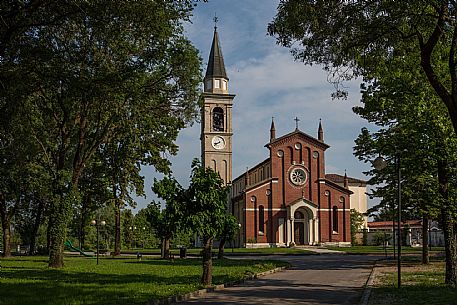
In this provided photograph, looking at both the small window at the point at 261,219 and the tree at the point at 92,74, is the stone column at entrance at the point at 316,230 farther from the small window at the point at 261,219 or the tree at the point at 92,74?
the tree at the point at 92,74

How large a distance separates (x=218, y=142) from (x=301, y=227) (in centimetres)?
1614

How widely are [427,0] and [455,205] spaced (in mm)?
11345

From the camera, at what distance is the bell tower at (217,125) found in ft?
262

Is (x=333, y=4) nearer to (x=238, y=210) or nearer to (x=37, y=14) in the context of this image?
(x=37, y=14)

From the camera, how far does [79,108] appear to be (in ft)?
98.1

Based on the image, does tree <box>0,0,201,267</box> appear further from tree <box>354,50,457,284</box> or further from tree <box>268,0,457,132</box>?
tree <box>354,50,457,284</box>

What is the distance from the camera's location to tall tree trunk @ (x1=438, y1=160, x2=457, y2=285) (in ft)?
65.9

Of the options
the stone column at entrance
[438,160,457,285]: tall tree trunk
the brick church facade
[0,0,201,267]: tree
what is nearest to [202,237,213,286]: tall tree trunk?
[0,0,201,267]: tree

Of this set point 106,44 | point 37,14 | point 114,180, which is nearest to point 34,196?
point 114,180

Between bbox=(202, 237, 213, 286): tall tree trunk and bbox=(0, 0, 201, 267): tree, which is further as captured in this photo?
bbox=(202, 237, 213, 286): tall tree trunk

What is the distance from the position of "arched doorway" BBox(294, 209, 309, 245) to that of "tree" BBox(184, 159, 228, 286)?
181 feet

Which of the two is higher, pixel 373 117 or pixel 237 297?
pixel 373 117

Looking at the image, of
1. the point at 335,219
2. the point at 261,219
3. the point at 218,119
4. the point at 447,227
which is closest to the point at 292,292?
the point at 447,227

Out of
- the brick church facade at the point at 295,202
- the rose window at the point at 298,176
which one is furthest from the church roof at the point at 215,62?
the rose window at the point at 298,176
